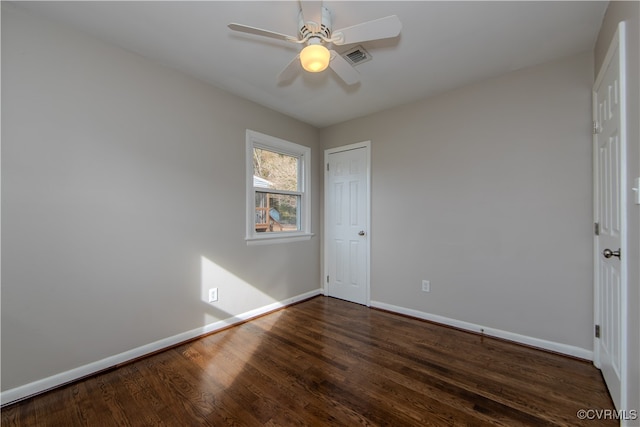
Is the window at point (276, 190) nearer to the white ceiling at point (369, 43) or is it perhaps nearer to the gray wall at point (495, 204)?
the white ceiling at point (369, 43)

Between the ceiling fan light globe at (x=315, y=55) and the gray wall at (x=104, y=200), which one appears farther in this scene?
the gray wall at (x=104, y=200)

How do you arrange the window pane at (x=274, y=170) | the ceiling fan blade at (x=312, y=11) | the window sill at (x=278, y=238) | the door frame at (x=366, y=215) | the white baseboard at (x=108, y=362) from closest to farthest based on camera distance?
the ceiling fan blade at (x=312, y=11) → the white baseboard at (x=108, y=362) → the window sill at (x=278, y=238) → the window pane at (x=274, y=170) → the door frame at (x=366, y=215)

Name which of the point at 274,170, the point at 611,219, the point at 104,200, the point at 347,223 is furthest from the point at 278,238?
the point at 611,219

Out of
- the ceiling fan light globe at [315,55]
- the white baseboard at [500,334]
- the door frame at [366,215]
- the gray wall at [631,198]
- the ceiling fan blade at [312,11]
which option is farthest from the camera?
the door frame at [366,215]

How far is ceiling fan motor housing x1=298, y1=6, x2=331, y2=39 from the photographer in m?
1.53

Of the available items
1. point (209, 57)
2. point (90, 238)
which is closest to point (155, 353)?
point (90, 238)

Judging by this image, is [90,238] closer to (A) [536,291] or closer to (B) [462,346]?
(B) [462,346]

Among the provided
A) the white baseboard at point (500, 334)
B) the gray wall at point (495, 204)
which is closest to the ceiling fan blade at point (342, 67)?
the gray wall at point (495, 204)

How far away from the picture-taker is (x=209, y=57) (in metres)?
2.24

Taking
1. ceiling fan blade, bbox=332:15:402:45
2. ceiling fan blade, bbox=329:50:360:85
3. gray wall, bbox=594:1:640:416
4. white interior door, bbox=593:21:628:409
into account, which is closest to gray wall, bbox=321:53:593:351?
white interior door, bbox=593:21:628:409

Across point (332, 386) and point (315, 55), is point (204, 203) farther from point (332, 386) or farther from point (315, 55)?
point (332, 386)

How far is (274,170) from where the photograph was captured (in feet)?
11.2

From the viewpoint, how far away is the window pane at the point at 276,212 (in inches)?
127

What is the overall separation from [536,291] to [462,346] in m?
0.80
